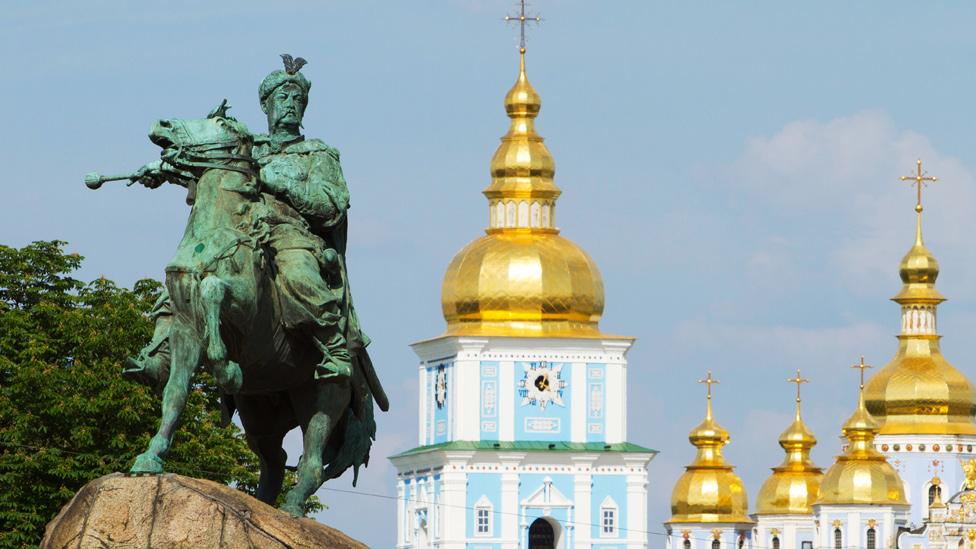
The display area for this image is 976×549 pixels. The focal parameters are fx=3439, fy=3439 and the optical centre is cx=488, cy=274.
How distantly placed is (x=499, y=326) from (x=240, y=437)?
61673 mm

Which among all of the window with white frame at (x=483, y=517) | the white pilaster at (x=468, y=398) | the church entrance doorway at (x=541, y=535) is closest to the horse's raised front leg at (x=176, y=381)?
the window with white frame at (x=483, y=517)

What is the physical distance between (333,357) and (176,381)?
90 centimetres

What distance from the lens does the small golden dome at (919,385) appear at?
10769cm

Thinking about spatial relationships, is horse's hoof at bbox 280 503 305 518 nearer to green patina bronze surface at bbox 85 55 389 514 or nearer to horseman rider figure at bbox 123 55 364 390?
green patina bronze surface at bbox 85 55 389 514

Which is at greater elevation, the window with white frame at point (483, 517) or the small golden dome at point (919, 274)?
the small golden dome at point (919, 274)

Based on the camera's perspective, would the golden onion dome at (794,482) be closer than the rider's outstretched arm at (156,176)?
No

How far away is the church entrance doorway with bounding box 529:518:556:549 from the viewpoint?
3826 inches

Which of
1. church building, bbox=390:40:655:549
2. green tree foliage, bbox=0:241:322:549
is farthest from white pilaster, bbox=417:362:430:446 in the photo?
green tree foliage, bbox=0:241:322:549

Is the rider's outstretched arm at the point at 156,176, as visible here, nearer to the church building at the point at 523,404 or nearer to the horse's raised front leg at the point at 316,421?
the horse's raised front leg at the point at 316,421

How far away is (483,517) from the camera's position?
97188mm

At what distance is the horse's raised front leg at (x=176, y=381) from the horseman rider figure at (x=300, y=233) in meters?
0.24

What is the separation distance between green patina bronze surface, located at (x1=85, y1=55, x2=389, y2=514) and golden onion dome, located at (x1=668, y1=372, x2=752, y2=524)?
91.4m

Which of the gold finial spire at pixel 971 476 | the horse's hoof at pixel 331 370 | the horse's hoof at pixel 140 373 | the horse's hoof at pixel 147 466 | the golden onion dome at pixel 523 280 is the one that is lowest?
the horse's hoof at pixel 147 466

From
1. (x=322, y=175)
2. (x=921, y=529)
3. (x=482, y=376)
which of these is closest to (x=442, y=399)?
(x=482, y=376)
